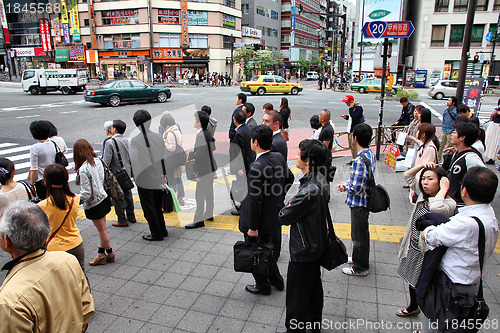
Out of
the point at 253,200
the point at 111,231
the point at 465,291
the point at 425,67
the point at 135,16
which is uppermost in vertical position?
the point at 135,16

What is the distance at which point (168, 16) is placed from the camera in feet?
158

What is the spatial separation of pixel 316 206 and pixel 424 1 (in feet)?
152

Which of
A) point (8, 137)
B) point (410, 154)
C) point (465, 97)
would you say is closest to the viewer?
point (410, 154)

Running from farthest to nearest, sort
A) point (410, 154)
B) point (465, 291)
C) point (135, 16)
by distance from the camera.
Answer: point (135, 16)
point (410, 154)
point (465, 291)

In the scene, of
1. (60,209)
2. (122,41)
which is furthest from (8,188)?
(122,41)

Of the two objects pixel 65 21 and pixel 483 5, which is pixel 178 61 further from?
pixel 483 5

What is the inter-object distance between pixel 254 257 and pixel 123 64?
53.0 m

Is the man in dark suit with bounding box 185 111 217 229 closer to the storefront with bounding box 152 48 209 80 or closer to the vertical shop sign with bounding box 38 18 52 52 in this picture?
the storefront with bounding box 152 48 209 80

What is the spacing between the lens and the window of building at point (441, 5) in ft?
129

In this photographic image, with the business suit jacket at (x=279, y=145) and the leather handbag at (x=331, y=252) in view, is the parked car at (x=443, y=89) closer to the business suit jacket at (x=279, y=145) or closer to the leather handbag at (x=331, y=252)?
the business suit jacket at (x=279, y=145)

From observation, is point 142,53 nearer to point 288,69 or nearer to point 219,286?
point 288,69

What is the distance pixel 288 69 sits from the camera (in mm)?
78562

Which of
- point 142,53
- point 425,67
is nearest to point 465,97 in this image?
point 425,67

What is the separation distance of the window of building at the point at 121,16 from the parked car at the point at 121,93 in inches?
1239
